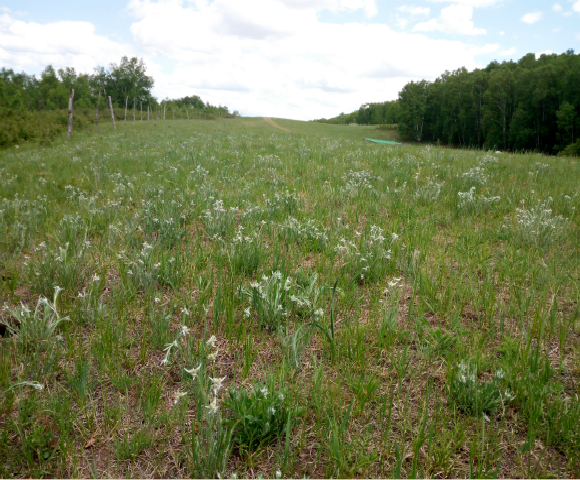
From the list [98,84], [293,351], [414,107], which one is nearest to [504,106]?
[414,107]

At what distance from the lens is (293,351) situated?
8.49ft

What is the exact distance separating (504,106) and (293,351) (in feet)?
157

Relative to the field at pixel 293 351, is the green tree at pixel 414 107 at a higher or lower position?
higher

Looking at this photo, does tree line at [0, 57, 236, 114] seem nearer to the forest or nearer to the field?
the forest

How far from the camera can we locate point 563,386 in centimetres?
237

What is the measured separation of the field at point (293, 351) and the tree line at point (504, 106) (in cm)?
2601

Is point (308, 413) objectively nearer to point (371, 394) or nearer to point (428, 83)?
point (371, 394)

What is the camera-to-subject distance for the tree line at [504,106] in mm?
34250

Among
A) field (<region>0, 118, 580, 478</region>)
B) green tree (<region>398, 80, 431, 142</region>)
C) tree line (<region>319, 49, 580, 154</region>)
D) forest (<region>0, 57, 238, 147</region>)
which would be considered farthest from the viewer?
forest (<region>0, 57, 238, 147</region>)

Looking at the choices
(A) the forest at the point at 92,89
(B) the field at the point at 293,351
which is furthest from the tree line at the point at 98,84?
(B) the field at the point at 293,351

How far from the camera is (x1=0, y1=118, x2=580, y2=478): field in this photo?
199 cm

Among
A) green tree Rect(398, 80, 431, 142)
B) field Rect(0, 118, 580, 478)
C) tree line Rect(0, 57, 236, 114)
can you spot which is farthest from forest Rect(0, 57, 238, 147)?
field Rect(0, 118, 580, 478)

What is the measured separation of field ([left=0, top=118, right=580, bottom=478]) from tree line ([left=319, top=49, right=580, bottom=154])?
26.0 meters

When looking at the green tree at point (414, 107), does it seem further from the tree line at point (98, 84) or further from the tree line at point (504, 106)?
the tree line at point (98, 84)
